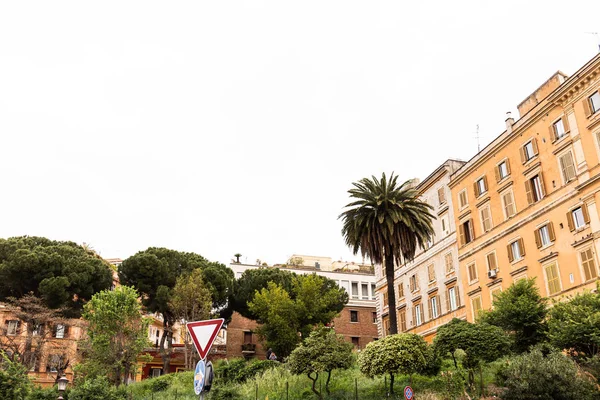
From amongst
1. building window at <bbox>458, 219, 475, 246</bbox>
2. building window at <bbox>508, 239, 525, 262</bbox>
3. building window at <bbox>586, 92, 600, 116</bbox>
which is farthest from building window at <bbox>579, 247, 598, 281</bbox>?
building window at <bbox>458, 219, 475, 246</bbox>

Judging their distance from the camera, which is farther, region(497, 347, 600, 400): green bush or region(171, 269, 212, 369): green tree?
region(171, 269, 212, 369): green tree

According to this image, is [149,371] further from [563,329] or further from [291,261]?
[563,329]

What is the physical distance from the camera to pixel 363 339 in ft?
235

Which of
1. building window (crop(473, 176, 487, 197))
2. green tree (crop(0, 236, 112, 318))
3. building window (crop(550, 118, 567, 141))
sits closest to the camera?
building window (crop(550, 118, 567, 141))

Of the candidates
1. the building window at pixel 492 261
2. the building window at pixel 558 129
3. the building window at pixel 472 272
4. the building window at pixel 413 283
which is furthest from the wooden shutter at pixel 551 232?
the building window at pixel 413 283

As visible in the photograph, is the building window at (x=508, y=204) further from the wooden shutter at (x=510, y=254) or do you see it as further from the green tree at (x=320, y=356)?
the green tree at (x=320, y=356)

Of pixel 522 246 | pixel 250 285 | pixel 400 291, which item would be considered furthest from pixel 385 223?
pixel 250 285

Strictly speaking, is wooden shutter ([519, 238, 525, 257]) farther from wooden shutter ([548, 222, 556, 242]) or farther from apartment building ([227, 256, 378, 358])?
apartment building ([227, 256, 378, 358])

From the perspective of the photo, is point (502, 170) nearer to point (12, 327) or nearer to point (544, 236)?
point (544, 236)

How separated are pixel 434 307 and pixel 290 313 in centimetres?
1244

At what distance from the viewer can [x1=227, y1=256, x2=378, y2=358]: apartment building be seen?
66000mm

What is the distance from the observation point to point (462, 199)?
47156 mm

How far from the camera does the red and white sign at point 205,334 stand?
9.73 meters

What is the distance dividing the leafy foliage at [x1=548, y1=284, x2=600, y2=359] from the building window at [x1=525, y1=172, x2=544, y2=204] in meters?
12.8
